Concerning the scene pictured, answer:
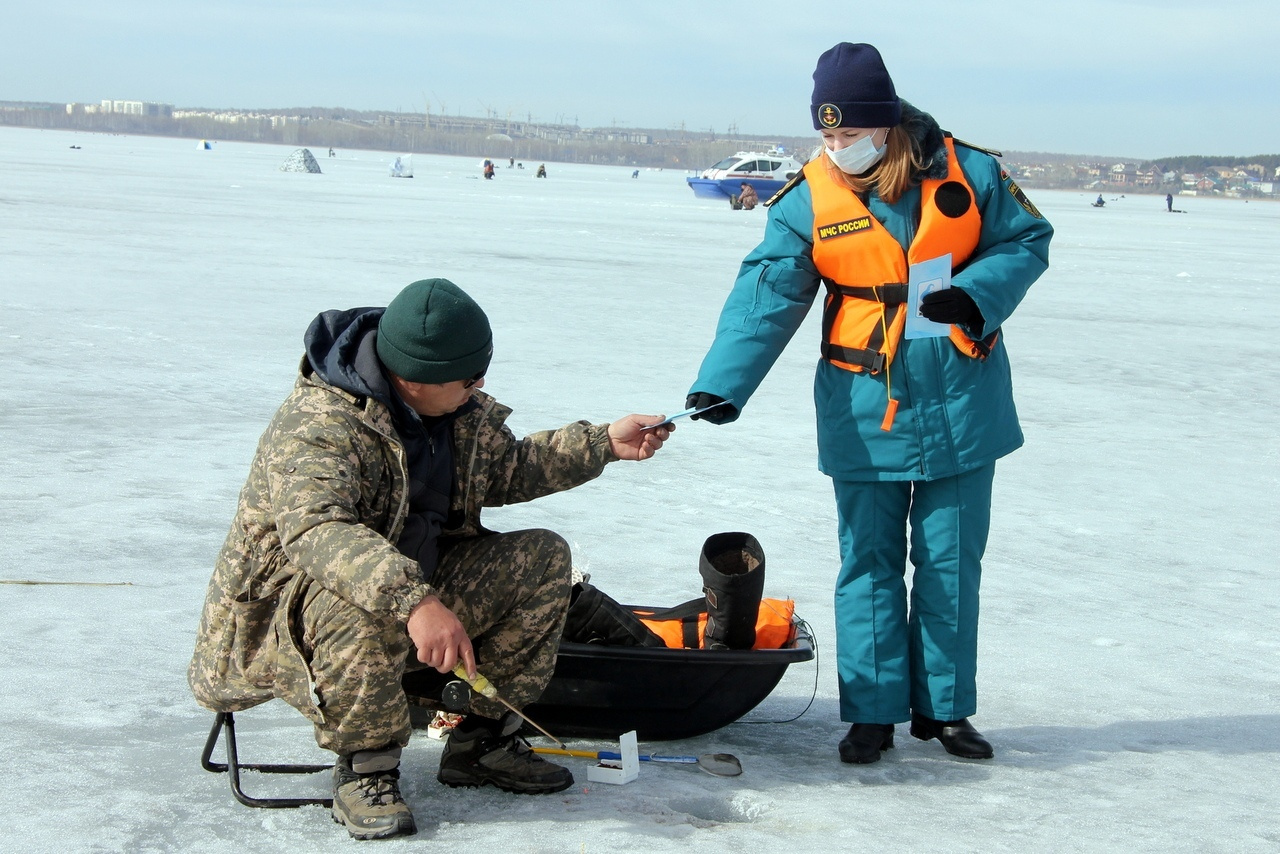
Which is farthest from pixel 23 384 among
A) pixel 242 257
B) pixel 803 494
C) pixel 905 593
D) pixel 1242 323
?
pixel 1242 323

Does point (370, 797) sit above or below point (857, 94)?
below

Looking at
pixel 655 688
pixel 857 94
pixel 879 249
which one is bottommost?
pixel 655 688

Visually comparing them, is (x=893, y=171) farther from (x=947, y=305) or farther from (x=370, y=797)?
(x=370, y=797)

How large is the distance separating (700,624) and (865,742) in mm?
434

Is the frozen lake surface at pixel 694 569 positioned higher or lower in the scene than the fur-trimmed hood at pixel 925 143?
lower

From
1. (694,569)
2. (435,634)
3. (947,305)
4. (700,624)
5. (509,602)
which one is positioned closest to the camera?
(435,634)

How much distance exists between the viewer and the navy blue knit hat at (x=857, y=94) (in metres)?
2.65

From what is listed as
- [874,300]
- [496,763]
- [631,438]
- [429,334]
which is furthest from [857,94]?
[496,763]

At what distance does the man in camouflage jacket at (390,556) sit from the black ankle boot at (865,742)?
2.03 ft

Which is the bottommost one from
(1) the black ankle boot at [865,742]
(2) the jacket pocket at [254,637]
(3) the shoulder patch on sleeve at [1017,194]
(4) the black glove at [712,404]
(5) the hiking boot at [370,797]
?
(1) the black ankle boot at [865,742]

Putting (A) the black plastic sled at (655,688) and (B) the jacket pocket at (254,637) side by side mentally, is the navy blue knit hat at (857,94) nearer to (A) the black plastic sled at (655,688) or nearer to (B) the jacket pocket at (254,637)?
(A) the black plastic sled at (655,688)

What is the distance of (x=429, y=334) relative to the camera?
7.40 ft

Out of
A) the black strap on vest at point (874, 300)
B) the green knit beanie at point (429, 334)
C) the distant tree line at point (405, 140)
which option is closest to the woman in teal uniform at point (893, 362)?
the black strap on vest at point (874, 300)

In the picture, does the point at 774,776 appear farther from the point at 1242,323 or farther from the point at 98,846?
the point at 1242,323
